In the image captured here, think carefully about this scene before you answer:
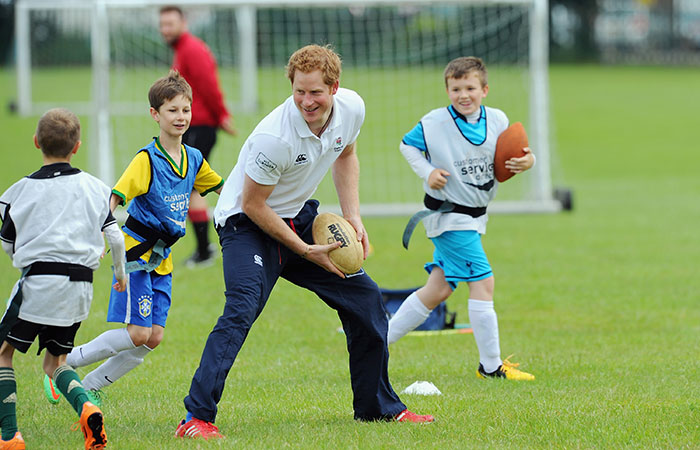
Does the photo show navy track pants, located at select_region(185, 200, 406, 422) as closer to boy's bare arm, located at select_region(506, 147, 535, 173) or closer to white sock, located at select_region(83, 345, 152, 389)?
white sock, located at select_region(83, 345, 152, 389)

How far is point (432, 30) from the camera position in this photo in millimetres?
22391

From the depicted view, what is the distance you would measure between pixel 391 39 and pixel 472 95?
19.1 metres

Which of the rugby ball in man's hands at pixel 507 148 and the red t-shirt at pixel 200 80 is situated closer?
the rugby ball in man's hands at pixel 507 148

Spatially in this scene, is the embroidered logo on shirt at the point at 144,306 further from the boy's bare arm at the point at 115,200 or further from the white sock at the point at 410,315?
the white sock at the point at 410,315

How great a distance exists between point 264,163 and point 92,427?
4.83 ft

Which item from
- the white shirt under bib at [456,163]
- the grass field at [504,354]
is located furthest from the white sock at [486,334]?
the white shirt under bib at [456,163]

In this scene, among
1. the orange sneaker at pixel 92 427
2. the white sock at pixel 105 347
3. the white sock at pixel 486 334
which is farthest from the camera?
the white sock at pixel 486 334

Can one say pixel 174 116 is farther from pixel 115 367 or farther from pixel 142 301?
pixel 115 367

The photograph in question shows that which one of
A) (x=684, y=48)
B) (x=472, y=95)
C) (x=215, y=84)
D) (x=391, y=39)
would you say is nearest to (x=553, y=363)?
(x=472, y=95)

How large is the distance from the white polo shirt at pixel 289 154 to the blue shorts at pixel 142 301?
2.38ft

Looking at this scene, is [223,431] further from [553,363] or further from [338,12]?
[338,12]

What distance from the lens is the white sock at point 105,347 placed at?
5820 mm

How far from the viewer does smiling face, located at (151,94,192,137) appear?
5.66 metres

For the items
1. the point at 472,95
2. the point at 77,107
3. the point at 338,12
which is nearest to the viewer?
the point at 472,95
